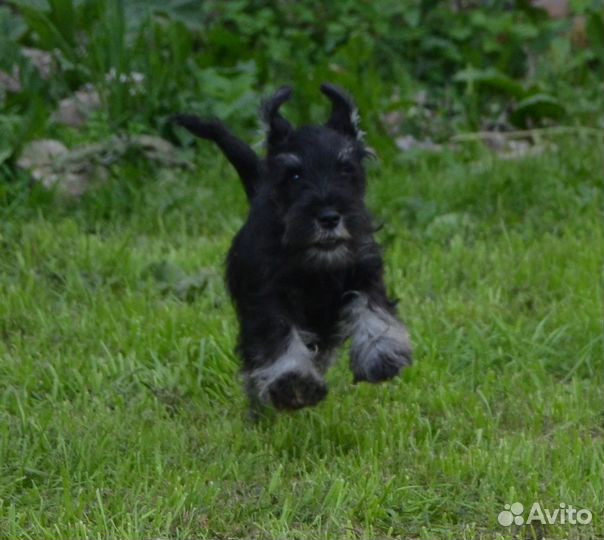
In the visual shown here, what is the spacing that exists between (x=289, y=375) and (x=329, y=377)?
127 centimetres

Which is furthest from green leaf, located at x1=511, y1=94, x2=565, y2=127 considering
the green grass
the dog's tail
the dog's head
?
the dog's head

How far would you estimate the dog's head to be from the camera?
206 inches

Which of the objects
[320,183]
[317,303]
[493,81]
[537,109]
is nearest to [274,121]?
[320,183]

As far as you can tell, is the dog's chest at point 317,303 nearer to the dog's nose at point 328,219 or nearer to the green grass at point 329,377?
the dog's nose at point 328,219

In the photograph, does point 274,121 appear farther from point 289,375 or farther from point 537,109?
point 537,109

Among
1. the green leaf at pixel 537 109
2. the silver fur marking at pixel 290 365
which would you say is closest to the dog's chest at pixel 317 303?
the silver fur marking at pixel 290 365

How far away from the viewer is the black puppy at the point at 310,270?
5262 mm

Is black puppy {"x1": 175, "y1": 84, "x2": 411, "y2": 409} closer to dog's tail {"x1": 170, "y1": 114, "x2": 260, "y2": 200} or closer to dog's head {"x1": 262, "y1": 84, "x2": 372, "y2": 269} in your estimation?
dog's head {"x1": 262, "y1": 84, "x2": 372, "y2": 269}

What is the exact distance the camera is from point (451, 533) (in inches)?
200

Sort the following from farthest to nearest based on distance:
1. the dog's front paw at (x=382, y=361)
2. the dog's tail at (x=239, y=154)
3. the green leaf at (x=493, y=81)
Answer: the green leaf at (x=493, y=81)
the dog's tail at (x=239, y=154)
the dog's front paw at (x=382, y=361)

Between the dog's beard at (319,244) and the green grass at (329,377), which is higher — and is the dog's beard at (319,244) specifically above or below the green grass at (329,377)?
above

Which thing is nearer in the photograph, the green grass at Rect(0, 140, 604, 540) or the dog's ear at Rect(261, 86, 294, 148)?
the green grass at Rect(0, 140, 604, 540)

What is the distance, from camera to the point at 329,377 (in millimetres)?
6504

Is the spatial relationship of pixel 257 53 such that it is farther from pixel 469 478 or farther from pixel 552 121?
pixel 469 478
